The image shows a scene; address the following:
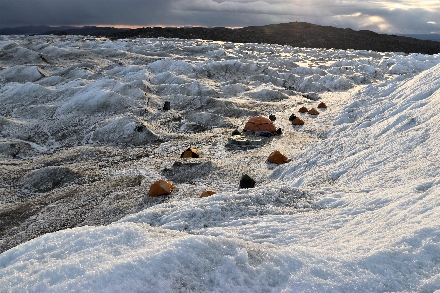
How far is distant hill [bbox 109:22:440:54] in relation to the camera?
8156 cm

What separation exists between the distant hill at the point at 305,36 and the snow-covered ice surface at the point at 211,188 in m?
57.7

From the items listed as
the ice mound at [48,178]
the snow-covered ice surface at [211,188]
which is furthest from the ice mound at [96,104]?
the ice mound at [48,178]

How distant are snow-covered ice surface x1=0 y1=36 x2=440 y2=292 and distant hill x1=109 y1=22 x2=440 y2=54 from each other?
57661 mm

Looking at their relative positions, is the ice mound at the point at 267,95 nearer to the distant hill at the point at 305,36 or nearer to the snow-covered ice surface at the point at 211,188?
the snow-covered ice surface at the point at 211,188

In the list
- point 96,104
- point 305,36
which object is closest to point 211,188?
point 96,104

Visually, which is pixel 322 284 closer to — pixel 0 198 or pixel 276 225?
pixel 276 225

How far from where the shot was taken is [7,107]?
2439 centimetres

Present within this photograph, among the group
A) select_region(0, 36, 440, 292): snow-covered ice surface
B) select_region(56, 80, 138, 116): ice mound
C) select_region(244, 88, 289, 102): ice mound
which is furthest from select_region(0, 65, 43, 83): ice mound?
select_region(244, 88, 289, 102): ice mound

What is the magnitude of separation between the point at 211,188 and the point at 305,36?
87.7 m

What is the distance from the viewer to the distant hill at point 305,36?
81.6 m

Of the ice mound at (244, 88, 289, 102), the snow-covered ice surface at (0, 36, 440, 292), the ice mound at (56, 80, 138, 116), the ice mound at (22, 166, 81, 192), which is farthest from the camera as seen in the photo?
the ice mound at (244, 88, 289, 102)

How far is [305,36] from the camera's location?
89.2 m

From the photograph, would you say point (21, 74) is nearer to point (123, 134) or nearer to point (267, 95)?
point (123, 134)

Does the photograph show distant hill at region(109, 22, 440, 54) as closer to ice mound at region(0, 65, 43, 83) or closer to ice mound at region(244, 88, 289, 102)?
ice mound at region(244, 88, 289, 102)
